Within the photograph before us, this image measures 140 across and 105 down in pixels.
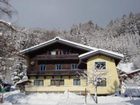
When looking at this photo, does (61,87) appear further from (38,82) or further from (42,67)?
(42,67)

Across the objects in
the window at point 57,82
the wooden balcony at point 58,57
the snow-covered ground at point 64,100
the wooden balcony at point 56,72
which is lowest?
the snow-covered ground at point 64,100

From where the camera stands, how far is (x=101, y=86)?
48.1m

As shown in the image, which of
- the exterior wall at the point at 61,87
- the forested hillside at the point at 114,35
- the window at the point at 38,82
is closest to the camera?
the exterior wall at the point at 61,87

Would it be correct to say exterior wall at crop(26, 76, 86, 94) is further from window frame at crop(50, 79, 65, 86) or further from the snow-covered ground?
the snow-covered ground

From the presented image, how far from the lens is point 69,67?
167 feet

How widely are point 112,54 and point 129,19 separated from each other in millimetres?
136351

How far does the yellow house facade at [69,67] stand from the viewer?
48.2m

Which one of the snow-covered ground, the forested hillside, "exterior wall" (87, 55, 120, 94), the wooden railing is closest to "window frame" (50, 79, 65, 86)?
the wooden railing

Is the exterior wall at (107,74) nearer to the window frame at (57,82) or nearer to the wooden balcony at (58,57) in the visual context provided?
the wooden balcony at (58,57)

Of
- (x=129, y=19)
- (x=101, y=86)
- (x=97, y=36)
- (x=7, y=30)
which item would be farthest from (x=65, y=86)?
(x=129, y=19)

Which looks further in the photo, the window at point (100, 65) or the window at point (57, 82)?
the window at point (57, 82)

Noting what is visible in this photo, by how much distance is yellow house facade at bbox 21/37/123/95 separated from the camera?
48.2 meters

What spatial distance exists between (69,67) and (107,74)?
590cm

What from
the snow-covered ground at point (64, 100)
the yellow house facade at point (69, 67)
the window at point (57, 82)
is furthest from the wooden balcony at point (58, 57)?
the snow-covered ground at point (64, 100)
